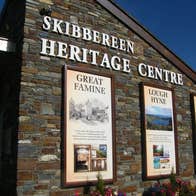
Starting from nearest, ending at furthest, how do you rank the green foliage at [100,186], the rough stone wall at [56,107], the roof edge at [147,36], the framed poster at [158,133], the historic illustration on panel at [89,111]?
the rough stone wall at [56,107], the green foliage at [100,186], the historic illustration on panel at [89,111], the framed poster at [158,133], the roof edge at [147,36]

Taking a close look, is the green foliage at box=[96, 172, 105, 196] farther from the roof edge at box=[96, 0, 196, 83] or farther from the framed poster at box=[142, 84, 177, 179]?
the roof edge at box=[96, 0, 196, 83]

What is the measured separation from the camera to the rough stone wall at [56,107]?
6480 mm

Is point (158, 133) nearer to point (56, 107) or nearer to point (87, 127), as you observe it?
point (87, 127)

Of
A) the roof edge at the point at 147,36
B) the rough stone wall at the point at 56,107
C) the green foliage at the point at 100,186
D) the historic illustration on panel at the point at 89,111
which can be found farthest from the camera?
the roof edge at the point at 147,36

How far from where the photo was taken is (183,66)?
405 inches

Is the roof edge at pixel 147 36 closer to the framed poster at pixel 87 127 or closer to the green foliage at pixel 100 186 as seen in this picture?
the framed poster at pixel 87 127

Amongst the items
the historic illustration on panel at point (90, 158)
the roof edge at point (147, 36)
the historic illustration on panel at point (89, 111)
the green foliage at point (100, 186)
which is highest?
the roof edge at point (147, 36)

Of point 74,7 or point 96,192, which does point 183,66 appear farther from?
point 96,192

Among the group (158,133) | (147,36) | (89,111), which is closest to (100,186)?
(89,111)

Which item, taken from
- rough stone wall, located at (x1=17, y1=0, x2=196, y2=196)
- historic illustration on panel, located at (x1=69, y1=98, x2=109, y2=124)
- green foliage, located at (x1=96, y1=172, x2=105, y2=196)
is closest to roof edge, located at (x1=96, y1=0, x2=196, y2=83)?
rough stone wall, located at (x1=17, y1=0, x2=196, y2=196)

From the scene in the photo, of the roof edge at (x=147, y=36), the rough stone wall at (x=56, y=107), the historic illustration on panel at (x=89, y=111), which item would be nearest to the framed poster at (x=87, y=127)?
the historic illustration on panel at (x=89, y=111)

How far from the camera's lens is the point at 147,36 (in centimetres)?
938

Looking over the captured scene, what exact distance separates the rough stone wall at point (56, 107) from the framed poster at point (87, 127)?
0.20 meters

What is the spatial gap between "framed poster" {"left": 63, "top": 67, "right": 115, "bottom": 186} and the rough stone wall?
20cm
